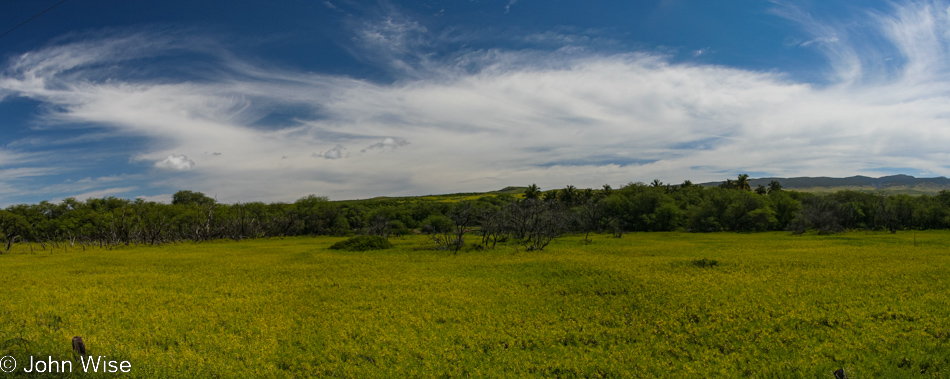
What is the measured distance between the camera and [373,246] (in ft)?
139

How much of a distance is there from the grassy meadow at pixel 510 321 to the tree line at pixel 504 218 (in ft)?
59.4

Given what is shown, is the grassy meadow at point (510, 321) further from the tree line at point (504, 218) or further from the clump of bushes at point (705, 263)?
the tree line at point (504, 218)

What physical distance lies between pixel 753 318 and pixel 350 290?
15.9 meters

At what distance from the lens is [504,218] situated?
45.9 meters

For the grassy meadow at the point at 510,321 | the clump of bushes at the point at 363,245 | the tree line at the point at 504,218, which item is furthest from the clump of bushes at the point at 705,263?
the clump of bushes at the point at 363,245

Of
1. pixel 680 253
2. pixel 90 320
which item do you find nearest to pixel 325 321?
pixel 90 320

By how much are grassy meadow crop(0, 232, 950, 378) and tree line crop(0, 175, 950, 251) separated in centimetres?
1811

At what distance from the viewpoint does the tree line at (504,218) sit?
1865 inches

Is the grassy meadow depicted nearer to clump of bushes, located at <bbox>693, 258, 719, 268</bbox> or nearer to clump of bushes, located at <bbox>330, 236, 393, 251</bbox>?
clump of bushes, located at <bbox>693, 258, 719, 268</bbox>

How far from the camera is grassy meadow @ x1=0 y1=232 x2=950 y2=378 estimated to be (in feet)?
34.2

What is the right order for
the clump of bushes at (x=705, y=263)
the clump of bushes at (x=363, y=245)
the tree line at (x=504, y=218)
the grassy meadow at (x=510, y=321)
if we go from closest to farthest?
the grassy meadow at (x=510, y=321), the clump of bushes at (x=705, y=263), the clump of bushes at (x=363, y=245), the tree line at (x=504, y=218)

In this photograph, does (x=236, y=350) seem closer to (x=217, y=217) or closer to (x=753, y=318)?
(x=753, y=318)

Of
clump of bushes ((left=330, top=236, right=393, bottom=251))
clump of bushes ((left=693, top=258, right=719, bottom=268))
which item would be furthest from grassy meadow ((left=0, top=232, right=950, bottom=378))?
clump of bushes ((left=330, top=236, right=393, bottom=251))

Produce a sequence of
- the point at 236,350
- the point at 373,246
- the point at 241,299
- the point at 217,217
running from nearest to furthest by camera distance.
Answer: the point at 236,350 < the point at 241,299 < the point at 373,246 < the point at 217,217
